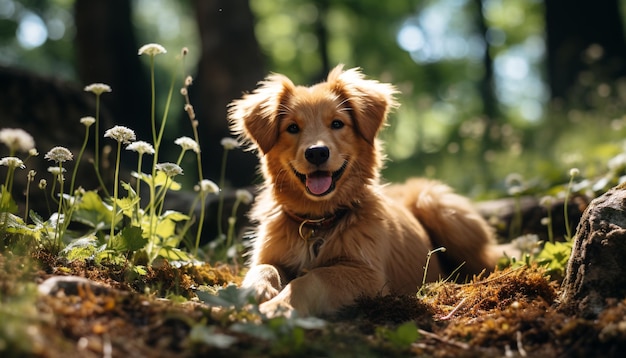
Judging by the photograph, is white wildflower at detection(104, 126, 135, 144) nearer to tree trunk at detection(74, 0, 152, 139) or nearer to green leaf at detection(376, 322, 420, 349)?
green leaf at detection(376, 322, 420, 349)

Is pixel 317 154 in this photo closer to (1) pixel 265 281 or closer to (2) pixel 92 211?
(1) pixel 265 281

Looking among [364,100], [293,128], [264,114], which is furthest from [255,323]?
[364,100]

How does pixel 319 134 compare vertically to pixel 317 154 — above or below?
above

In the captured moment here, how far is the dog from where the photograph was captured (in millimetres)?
4090

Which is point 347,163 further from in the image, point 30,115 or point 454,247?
point 30,115

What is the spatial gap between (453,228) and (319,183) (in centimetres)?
160

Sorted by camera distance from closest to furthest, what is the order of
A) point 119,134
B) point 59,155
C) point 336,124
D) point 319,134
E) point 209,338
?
point 209,338 < point 59,155 < point 119,134 < point 319,134 < point 336,124

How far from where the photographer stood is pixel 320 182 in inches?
164

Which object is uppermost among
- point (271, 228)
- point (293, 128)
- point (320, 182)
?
point (293, 128)

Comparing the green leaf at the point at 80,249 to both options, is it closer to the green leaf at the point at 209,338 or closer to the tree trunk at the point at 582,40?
the green leaf at the point at 209,338

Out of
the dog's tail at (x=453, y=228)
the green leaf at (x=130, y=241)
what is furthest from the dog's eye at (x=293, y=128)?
the dog's tail at (x=453, y=228)

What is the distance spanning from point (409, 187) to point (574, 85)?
800 cm

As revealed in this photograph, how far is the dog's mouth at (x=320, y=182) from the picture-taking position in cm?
414

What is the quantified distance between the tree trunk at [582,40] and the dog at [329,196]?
8.18m
